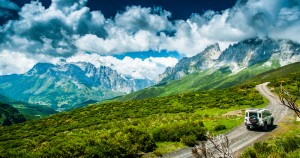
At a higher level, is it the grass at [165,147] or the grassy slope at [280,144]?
the grassy slope at [280,144]

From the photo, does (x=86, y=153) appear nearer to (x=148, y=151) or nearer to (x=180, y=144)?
(x=148, y=151)

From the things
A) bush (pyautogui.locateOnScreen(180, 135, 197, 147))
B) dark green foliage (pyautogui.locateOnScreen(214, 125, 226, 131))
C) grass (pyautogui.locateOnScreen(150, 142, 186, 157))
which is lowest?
grass (pyautogui.locateOnScreen(150, 142, 186, 157))

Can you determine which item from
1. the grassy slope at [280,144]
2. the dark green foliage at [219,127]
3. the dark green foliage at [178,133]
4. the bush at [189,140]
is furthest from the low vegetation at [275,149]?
the dark green foliage at [219,127]

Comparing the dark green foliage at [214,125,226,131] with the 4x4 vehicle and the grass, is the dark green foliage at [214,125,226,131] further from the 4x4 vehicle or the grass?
the grass

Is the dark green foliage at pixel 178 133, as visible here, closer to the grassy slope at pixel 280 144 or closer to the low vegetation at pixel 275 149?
the grassy slope at pixel 280 144

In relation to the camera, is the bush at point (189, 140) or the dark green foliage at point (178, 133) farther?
the dark green foliage at point (178, 133)

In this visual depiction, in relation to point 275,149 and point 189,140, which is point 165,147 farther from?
point 275,149

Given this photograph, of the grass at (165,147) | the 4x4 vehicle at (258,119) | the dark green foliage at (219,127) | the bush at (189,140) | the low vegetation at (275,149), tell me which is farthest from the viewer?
the dark green foliage at (219,127)

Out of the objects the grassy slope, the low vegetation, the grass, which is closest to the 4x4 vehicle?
the grassy slope

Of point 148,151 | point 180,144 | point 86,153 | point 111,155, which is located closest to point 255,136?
point 180,144

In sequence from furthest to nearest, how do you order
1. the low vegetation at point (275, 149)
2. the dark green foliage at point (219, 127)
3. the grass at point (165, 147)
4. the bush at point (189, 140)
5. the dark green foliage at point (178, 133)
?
the dark green foliage at point (219, 127) → the dark green foliage at point (178, 133) → the bush at point (189, 140) → the grass at point (165, 147) → the low vegetation at point (275, 149)

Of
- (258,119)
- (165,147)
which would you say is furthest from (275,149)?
(258,119)

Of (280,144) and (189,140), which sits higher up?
(280,144)

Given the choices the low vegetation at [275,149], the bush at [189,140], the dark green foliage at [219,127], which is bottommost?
the bush at [189,140]
